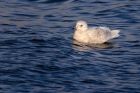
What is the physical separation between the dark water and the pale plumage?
0.23 m

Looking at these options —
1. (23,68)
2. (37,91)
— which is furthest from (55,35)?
(37,91)

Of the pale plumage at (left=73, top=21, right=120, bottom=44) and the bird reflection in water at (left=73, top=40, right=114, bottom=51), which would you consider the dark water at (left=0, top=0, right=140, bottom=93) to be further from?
the pale plumage at (left=73, top=21, right=120, bottom=44)

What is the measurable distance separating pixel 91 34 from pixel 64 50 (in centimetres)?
153

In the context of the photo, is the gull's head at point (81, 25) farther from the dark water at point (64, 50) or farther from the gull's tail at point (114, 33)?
the gull's tail at point (114, 33)

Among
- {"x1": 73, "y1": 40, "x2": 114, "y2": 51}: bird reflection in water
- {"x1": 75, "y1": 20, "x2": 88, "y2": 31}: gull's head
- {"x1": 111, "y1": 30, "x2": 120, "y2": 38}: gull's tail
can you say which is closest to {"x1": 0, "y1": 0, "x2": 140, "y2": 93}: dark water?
{"x1": 73, "y1": 40, "x2": 114, "y2": 51}: bird reflection in water

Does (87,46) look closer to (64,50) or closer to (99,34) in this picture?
(99,34)

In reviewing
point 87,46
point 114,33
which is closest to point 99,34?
point 114,33

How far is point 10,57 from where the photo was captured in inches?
678

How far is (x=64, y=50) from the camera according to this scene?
1811cm

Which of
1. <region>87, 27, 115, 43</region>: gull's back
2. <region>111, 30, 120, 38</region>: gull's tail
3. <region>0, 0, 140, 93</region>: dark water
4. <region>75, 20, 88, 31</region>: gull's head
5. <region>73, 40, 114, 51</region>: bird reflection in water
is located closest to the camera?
<region>0, 0, 140, 93</region>: dark water

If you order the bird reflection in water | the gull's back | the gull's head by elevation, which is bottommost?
the bird reflection in water

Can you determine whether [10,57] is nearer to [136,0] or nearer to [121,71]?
[121,71]

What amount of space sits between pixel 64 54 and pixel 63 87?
2331 mm

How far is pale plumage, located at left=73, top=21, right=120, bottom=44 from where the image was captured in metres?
19.2
